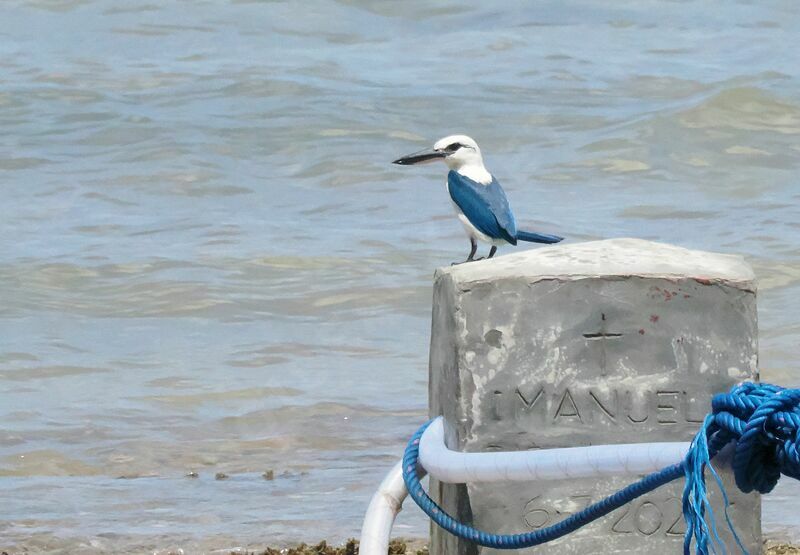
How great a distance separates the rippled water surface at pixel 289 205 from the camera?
23.3 feet

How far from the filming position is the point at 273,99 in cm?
1759

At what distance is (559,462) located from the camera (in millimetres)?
2826

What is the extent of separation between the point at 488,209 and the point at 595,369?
2.22 metres

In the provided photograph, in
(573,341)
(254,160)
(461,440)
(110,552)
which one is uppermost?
(573,341)

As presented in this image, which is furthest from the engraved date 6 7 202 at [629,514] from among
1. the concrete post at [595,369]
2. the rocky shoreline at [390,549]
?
the rocky shoreline at [390,549]

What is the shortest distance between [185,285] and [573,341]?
27.6ft

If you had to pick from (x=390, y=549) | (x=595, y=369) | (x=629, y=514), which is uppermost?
(x=595, y=369)

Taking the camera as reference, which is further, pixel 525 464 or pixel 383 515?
pixel 383 515

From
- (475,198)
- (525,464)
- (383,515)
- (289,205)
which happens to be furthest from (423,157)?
(289,205)

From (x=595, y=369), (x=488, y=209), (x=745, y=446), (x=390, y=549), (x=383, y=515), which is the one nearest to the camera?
(x=745, y=446)

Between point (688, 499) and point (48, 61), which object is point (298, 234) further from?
point (688, 499)

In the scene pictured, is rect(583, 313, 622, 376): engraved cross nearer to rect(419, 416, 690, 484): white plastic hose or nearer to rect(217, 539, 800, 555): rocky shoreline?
rect(419, 416, 690, 484): white plastic hose

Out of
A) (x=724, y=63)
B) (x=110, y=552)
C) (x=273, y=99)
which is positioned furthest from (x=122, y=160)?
(x=110, y=552)

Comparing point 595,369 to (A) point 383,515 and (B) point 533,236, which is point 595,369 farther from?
(B) point 533,236
